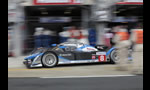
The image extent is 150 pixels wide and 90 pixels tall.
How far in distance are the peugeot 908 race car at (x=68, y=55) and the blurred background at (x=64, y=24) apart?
2705mm

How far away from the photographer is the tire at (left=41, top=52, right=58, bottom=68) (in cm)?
808

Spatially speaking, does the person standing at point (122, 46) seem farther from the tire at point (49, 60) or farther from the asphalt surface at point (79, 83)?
the tire at point (49, 60)

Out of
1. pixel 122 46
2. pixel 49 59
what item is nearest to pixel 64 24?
pixel 49 59

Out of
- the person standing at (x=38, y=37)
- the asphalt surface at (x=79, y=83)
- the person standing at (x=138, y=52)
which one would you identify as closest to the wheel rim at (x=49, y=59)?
the asphalt surface at (x=79, y=83)

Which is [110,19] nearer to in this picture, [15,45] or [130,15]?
[130,15]

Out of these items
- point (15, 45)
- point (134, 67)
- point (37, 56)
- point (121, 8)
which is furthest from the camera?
point (121, 8)

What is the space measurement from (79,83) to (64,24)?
826 centimetres

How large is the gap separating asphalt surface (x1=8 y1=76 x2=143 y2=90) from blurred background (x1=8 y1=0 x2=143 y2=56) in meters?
5.41

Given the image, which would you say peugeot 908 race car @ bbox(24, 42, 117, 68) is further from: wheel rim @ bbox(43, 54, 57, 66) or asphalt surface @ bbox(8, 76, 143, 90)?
asphalt surface @ bbox(8, 76, 143, 90)

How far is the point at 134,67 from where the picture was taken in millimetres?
6895

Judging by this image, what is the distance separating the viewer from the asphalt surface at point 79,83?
5121mm

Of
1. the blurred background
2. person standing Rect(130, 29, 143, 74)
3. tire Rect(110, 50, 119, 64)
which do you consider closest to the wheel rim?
tire Rect(110, 50, 119, 64)

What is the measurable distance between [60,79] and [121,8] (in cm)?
930
